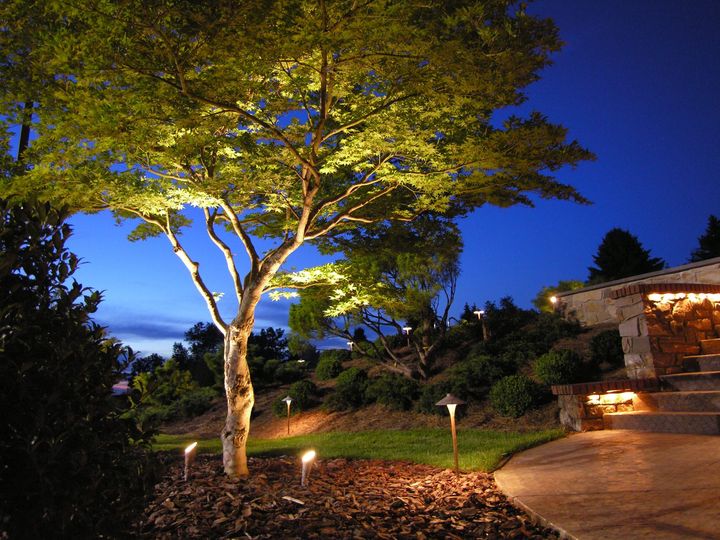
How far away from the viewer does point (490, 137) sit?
642cm

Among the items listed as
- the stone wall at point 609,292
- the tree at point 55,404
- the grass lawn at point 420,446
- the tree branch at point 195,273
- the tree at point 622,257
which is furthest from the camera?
the tree at point 622,257

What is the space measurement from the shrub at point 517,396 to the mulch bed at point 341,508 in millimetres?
3403

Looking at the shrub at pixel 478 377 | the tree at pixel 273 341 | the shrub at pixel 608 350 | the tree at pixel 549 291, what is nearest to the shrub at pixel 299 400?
the shrub at pixel 478 377

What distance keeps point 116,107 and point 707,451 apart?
7.20 meters

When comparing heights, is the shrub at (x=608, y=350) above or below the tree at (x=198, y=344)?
below

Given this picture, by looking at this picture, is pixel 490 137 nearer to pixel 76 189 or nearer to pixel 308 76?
pixel 308 76

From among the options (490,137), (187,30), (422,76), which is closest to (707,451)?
(490,137)

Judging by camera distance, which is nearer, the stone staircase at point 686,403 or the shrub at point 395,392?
the stone staircase at point 686,403

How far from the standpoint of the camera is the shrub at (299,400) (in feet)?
48.2

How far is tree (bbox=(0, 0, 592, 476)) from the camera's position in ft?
15.0

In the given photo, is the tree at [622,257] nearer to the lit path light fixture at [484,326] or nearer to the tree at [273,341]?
the lit path light fixture at [484,326]

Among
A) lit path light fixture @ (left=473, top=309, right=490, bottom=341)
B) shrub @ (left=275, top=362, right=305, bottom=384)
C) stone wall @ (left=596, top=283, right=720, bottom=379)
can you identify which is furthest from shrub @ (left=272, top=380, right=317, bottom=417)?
stone wall @ (left=596, top=283, right=720, bottom=379)

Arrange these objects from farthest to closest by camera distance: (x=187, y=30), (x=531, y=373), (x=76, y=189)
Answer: (x=531, y=373) < (x=76, y=189) < (x=187, y=30)

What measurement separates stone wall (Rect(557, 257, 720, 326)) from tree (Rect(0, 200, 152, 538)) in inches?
385
